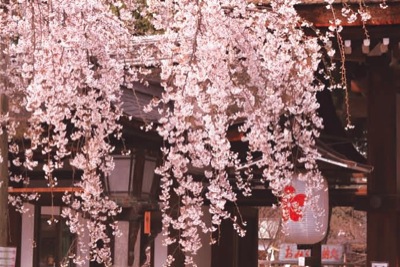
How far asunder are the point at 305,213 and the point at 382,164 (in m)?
1.01

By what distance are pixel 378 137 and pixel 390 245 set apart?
1.14 meters

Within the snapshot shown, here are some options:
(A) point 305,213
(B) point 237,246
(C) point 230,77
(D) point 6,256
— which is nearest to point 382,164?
(A) point 305,213

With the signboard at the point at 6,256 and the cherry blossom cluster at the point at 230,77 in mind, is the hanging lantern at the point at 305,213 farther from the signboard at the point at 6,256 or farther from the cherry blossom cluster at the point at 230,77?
the signboard at the point at 6,256

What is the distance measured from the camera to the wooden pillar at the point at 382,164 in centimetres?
976

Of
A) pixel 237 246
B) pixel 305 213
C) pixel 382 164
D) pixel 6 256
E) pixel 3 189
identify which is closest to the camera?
pixel 3 189

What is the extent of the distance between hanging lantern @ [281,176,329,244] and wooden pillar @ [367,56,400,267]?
60 centimetres

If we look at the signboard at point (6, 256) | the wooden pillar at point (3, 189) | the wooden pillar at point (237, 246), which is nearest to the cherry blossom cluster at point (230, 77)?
the wooden pillar at point (3, 189)

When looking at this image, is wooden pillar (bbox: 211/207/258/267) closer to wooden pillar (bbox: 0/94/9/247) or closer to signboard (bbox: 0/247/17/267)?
signboard (bbox: 0/247/17/267)

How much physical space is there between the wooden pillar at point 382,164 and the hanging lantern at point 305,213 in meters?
0.60

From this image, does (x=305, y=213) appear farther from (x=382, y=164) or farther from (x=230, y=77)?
(x=230, y=77)

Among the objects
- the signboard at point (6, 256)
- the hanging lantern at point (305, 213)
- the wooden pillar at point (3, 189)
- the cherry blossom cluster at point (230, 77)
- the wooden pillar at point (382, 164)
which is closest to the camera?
the wooden pillar at point (3, 189)

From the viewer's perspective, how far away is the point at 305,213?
33.8ft

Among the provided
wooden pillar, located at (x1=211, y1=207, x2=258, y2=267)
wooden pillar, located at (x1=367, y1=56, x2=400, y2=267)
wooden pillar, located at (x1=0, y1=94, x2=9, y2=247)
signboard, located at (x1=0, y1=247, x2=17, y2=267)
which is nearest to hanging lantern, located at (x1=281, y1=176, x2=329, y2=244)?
wooden pillar, located at (x1=367, y1=56, x2=400, y2=267)

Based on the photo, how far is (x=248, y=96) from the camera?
8500mm
